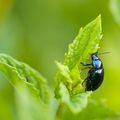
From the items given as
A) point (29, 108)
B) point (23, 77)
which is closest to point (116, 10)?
point (23, 77)

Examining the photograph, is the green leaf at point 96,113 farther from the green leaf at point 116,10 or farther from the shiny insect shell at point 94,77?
the green leaf at point 116,10

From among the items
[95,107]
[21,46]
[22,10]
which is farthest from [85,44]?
[22,10]

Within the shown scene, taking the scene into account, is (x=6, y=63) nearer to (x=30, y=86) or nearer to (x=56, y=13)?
(x=30, y=86)

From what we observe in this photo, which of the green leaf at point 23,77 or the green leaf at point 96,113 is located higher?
the green leaf at point 23,77

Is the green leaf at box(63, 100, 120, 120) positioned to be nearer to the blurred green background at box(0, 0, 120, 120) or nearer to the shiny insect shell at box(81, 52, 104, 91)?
the shiny insect shell at box(81, 52, 104, 91)

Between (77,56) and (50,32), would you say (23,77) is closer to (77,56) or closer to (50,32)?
(77,56)

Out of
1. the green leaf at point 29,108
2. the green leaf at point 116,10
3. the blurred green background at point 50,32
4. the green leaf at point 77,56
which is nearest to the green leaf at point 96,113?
the green leaf at point 77,56
